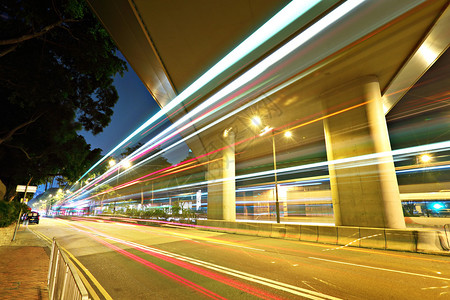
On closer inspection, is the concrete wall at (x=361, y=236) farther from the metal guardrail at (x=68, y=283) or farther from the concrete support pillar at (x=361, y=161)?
the metal guardrail at (x=68, y=283)

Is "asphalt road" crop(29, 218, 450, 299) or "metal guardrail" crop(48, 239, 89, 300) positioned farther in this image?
"asphalt road" crop(29, 218, 450, 299)

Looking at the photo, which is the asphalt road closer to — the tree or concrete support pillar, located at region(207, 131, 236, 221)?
concrete support pillar, located at region(207, 131, 236, 221)

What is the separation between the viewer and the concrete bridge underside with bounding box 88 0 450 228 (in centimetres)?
930

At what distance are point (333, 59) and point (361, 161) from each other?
558 cm

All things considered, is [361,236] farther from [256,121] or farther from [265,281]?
[256,121]

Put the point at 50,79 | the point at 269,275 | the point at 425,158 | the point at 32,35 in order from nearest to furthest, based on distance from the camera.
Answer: the point at 269,275 → the point at 32,35 → the point at 50,79 → the point at 425,158

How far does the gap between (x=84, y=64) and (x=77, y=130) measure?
22.6 feet

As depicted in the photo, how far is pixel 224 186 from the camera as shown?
20438 millimetres

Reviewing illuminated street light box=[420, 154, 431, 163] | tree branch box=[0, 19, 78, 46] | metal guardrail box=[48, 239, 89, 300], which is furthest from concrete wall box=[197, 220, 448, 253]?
illuminated street light box=[420, 154, 431, 163]

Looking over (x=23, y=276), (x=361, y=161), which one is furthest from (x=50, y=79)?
(x=361, y=161)

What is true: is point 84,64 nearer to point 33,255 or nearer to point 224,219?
point 33,255

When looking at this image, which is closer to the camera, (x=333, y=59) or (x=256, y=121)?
(x=333, y=59)

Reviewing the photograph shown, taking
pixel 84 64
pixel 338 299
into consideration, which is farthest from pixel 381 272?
pixel 84 64

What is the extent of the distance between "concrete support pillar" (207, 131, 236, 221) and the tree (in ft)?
37.6
